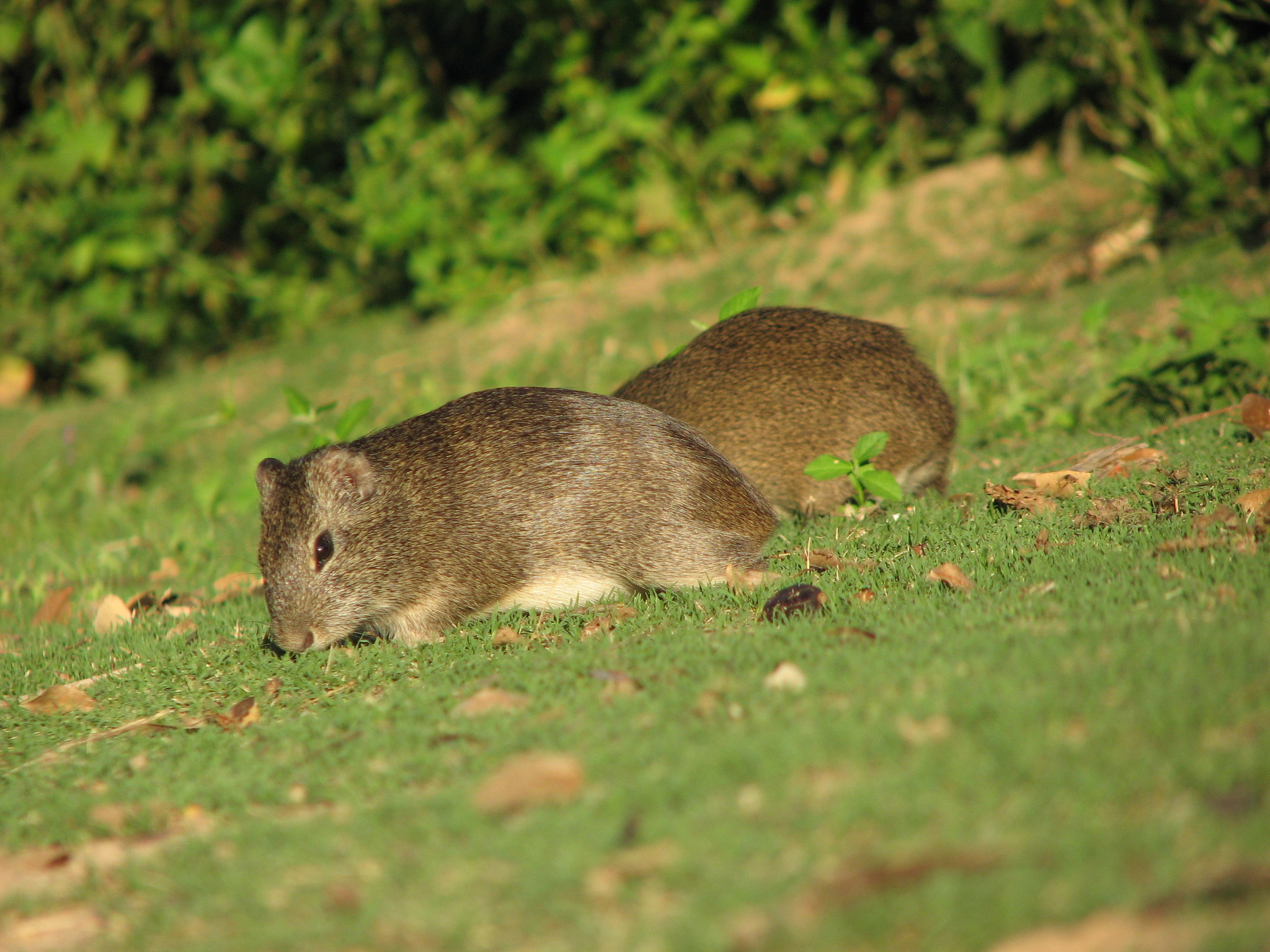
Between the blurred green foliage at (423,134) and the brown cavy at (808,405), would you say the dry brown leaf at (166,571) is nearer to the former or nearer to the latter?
the brown cavy at (808,405)

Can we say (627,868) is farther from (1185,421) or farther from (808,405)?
(1185,421)

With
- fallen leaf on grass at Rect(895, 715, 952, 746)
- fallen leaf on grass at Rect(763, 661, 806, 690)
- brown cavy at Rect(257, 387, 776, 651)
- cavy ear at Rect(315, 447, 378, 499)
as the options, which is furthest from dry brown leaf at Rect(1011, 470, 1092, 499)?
cavy ear at Rect(315, 447, 378, 499)

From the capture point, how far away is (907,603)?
10.3 feet

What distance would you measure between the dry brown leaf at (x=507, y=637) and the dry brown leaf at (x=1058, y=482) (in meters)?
1.88

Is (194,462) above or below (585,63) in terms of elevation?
below

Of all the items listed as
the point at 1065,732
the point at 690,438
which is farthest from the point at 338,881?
the point at 690,438

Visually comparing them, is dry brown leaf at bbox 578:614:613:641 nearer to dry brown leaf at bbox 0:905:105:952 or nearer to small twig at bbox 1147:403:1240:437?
dry brown leaf at bbox 0:905:105:952

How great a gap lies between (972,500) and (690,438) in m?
1.10

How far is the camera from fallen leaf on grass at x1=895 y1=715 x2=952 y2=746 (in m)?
2.02

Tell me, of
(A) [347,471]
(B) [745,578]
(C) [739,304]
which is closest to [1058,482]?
(B) [745,578]

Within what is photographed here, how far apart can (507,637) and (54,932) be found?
1661 mm

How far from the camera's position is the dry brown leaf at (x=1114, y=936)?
1476mm

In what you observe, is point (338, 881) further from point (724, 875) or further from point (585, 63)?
point (585, 63)

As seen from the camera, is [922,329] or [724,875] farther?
[922,329]
